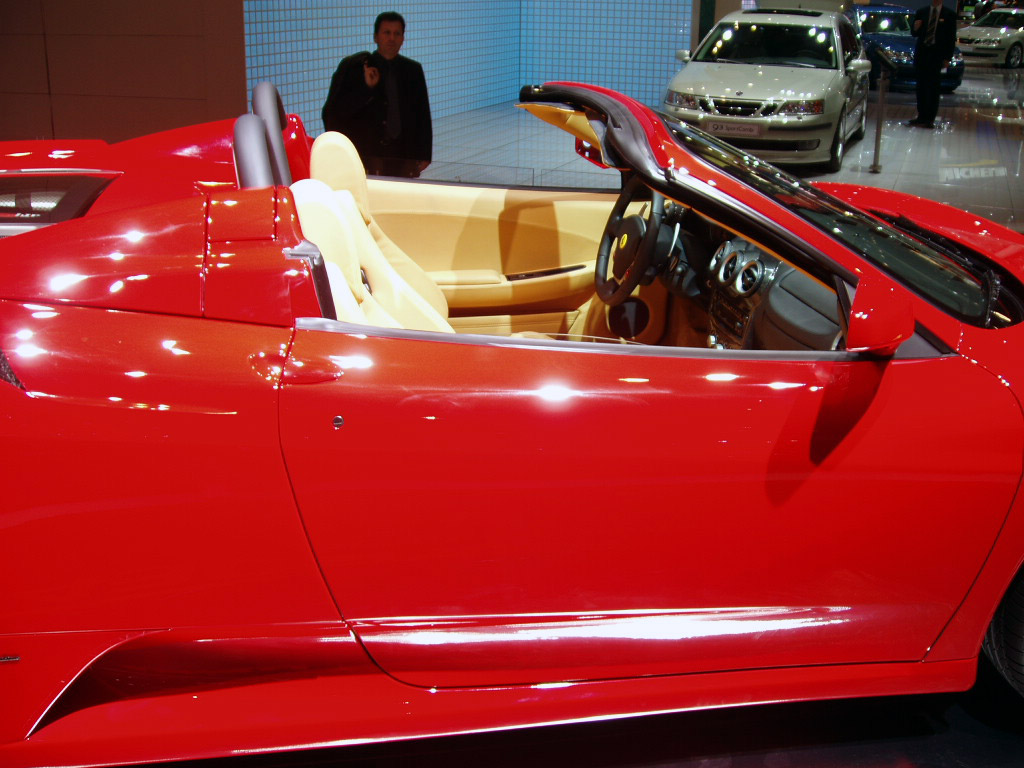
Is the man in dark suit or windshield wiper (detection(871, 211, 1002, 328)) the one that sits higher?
the man in dark suit

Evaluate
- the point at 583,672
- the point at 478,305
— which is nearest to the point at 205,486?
the point at 583,672

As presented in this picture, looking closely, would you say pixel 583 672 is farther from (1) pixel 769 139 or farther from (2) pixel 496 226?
(1) pixel 769 139

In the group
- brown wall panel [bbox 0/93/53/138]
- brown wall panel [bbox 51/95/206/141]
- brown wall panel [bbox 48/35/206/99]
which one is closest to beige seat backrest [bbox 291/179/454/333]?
brown wall panel [bbox 48/35/206/99]

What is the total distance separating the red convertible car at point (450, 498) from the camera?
1.55 metres

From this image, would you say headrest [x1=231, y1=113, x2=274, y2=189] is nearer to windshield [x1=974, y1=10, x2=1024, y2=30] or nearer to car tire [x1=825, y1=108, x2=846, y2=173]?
car tire [x1=825, y1=108, x2=846, y2=173]

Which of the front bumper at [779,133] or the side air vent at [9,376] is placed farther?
the front bumper at [779,133]

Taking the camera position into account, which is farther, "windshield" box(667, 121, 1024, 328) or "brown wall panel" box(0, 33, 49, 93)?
"brown wall panel" box(0, 33, 49, 93)

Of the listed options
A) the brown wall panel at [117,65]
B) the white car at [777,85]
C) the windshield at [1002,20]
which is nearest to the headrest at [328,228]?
the brown wall panel at [117,65]

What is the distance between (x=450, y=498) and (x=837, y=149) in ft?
23.1

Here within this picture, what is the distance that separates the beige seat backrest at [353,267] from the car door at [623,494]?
0.66 feet

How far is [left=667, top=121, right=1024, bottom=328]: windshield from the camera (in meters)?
1.84

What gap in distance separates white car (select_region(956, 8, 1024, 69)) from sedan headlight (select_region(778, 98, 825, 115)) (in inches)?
312

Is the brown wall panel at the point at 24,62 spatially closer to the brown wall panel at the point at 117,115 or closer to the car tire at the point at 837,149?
the brown wall panel at the point at 117,115

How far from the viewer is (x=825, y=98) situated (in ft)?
24.3
